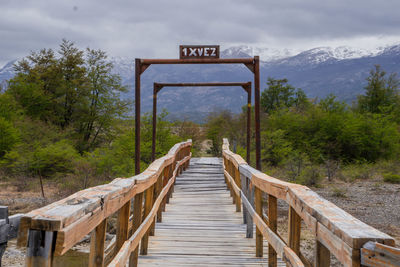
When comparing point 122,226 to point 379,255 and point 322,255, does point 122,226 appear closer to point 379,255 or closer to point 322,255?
point 322,255

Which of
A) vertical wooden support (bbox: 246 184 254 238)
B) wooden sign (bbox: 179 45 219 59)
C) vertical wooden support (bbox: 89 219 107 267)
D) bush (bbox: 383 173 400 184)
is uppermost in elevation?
wooden sign (bbox: 179 45 219 59)

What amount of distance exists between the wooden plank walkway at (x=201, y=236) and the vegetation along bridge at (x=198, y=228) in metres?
0.01

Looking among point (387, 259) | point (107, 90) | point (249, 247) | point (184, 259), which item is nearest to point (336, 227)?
point (387, 259)

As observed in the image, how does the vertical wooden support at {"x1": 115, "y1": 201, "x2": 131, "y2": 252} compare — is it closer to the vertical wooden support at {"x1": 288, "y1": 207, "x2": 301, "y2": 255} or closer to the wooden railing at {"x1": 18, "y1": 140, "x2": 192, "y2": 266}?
the wooden railing at {"x1": 18, "y1": 140, "x2": 192, "y2": 266}

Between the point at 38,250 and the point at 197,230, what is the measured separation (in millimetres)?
4168

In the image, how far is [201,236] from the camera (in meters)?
5.17

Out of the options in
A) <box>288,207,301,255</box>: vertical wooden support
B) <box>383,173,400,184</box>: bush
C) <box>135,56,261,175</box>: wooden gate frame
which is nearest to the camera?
<box>288,207,301,255</box>: vertical wooden support

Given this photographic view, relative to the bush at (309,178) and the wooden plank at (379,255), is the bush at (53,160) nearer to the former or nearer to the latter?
the bush at (309,178)

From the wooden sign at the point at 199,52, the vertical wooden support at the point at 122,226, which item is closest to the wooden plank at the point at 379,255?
the vertical wooden support at the point at 122,226

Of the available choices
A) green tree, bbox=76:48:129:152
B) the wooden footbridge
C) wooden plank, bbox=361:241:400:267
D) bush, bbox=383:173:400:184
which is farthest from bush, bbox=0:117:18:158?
wooden plank, bbox=361:241:400:267

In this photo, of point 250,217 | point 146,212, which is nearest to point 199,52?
point 250,217

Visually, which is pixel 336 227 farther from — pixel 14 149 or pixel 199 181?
pixel 14 149

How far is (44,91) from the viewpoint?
2695 cm

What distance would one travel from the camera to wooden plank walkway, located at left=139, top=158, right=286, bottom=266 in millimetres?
4200
